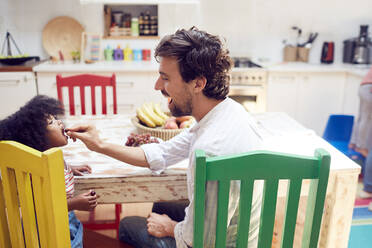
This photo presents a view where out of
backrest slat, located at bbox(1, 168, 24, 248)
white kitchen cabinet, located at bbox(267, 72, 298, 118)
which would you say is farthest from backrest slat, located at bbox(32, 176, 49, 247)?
white kitchen cabinet, located at bbox(267, 72, 298, 118)

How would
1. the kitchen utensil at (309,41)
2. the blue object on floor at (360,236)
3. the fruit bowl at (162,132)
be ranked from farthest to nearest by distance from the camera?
the kitchen utensil at (309,41), the blue object on floor at (360,236), the fruit bowl at (162,132)

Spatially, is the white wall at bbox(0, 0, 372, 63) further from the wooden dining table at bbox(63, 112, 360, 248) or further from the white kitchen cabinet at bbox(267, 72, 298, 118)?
the wooden dining table at bbox(63, 112, 360, 248)

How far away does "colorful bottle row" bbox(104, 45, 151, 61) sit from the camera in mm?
3889

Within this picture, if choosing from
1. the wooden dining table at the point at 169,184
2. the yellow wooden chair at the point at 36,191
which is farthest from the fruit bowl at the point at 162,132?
the yellow wooden chair at the point at 36,191

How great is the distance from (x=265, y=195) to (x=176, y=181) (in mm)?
486

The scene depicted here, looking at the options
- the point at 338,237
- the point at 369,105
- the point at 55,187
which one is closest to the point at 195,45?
the point at 55,187

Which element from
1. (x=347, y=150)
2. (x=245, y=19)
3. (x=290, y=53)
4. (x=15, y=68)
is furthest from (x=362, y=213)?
(x=15, y=68)

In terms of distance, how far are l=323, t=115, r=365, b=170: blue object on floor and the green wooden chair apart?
7.53 ft

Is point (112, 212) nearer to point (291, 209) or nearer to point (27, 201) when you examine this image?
point (27, 201)

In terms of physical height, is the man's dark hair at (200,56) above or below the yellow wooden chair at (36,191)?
above

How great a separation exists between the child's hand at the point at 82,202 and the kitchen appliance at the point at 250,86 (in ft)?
8.00

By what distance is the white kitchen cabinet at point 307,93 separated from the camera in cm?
358

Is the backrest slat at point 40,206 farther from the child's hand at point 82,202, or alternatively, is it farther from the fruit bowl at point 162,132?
the fruit bowl at point 162,132

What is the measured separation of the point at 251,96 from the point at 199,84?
2.47m
